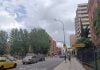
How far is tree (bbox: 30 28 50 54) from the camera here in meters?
120

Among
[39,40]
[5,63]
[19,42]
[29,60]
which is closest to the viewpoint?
[5,63]

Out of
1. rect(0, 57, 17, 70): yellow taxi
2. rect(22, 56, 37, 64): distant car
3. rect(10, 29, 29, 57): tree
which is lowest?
rect(0, 57, 17, 70): yellow taxi

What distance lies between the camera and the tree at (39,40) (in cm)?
11969

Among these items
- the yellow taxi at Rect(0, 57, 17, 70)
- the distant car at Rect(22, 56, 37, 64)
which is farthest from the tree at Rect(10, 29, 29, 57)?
the yellow taxi at Rect(0, 57, 17, 70)

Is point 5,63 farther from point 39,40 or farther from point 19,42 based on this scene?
point 39,40

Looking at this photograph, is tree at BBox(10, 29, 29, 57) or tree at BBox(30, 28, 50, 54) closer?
tree at BBox(10, 29, 29, 57)

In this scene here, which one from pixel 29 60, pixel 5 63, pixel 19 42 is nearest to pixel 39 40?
pixel 19 42

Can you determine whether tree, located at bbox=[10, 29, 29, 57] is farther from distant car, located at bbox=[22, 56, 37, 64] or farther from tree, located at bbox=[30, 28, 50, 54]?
distant car, located at bbox=[22, 56, 37, 64]

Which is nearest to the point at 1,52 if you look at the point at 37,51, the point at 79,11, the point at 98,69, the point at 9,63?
the point at 37,51

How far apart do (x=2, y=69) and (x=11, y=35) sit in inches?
3235

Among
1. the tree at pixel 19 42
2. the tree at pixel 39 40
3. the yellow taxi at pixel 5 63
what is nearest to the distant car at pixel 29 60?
the yellow taxi at pixel 5 63

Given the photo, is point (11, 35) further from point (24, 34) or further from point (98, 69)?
point (98, 69)

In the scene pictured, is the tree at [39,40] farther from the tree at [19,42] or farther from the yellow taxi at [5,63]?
the yellow taxi at [5,63]

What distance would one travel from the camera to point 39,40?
4742 inches
